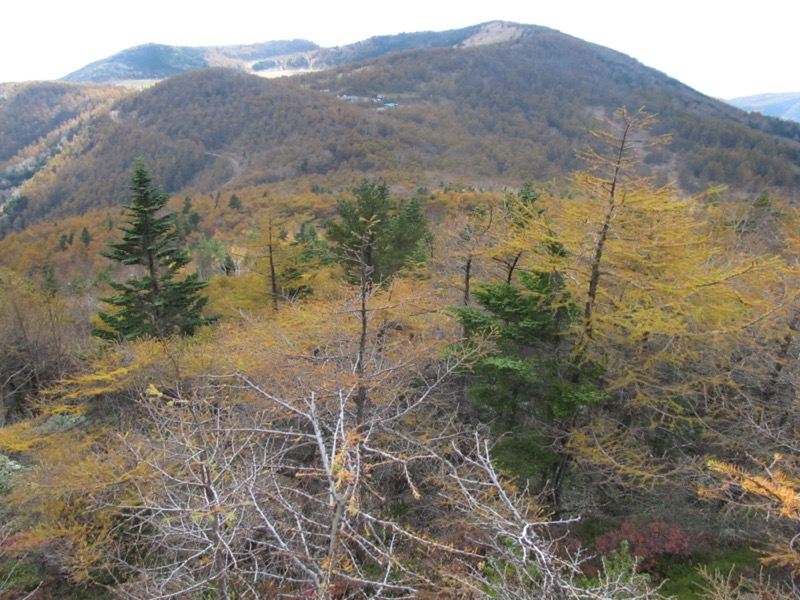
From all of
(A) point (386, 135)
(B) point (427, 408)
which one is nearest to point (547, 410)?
(B) point (427, 408)

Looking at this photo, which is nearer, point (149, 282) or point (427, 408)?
point (427, 408)

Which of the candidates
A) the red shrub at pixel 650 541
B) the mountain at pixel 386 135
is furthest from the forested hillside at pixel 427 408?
the mountain at pixel 386 135

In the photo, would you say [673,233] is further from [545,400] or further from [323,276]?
[323,276]

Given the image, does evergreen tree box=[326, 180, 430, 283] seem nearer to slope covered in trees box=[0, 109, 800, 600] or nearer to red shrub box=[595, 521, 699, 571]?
slope covered in trees box=[0, 109, 800, 600]

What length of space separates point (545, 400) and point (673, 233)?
150 inches

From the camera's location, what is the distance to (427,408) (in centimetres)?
1225

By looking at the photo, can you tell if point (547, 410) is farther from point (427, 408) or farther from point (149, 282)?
point (149, 282)

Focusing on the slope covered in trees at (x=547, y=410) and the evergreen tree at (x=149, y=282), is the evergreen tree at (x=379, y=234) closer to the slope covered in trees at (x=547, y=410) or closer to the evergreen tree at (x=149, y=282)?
the evergreen tree at (x=149, y=282)

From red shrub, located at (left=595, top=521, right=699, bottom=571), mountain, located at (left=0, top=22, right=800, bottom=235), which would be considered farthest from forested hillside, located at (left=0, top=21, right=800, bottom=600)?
mountain, located at (left=0, top=22, right=800, bottom=235)

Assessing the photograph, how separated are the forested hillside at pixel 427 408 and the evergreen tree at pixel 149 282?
0.35 ft

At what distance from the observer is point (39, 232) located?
69250mm

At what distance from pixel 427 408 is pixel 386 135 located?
450 ft

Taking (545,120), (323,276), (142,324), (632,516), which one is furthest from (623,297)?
(545,120)

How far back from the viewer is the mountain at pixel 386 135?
110688mm
